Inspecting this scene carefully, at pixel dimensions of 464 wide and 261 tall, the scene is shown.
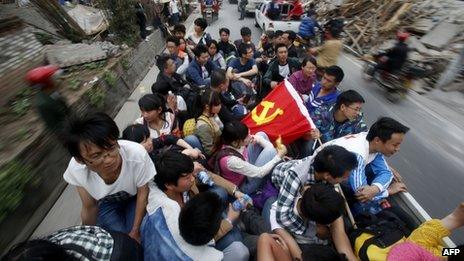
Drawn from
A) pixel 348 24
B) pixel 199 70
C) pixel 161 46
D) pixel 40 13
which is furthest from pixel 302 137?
pixel 348 24

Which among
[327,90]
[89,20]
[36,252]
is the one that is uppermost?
[36,252]

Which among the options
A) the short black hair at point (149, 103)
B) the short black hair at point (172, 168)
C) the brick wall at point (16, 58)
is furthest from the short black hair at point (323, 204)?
the brick wall at point (16, 58)

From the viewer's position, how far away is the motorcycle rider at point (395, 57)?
Result: 7188 millimetres

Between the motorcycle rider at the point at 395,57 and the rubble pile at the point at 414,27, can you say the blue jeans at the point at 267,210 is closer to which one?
the motorcycle rider at the point at 395,57

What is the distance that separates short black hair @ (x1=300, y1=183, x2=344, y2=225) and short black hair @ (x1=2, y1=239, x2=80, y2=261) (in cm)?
159

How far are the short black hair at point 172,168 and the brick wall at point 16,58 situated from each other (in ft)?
14.6

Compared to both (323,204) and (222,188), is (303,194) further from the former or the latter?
(222,188)

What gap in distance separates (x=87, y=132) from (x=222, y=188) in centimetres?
154

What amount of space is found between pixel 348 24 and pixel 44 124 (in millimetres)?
11846

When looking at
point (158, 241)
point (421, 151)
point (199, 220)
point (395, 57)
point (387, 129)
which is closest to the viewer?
point (199, 220)

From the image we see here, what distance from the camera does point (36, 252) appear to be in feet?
4.17

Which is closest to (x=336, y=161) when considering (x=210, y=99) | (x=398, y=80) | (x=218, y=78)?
(x=210, y=99)

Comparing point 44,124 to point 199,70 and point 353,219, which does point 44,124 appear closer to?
point 199,70

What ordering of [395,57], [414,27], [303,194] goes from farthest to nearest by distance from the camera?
[414,27]
[395,57]
[303,194]
